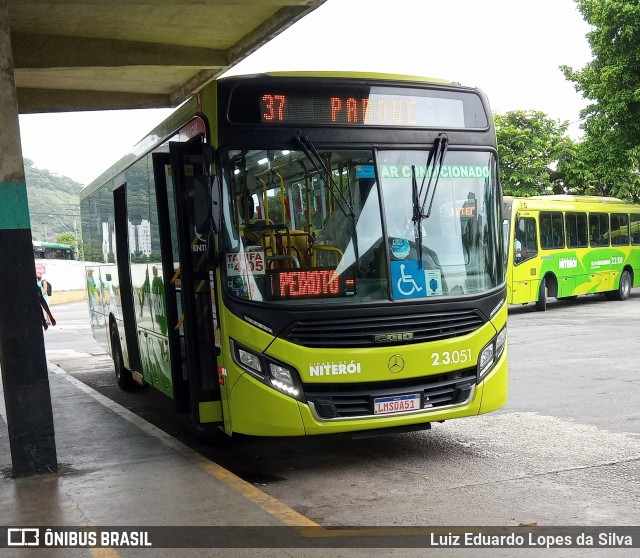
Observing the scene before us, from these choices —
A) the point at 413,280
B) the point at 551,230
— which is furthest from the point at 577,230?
the point at 413,280

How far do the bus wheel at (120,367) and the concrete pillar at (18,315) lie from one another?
5.36 metres

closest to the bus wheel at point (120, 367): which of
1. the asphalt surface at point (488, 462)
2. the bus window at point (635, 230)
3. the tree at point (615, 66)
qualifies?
the asphalt surface at point (488, 462)

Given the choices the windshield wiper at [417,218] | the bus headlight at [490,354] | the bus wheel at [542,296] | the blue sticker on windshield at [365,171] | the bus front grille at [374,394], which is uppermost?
the blue sticker on windshield at [365,171]

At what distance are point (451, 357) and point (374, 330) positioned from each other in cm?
72

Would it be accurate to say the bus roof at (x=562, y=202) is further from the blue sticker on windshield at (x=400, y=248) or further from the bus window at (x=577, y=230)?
the blue sticker on windshield at (x=400, y=248)

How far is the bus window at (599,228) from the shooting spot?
81.0 ft

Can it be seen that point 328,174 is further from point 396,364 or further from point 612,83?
point 612,83

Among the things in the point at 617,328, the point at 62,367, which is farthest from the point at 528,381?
Answer: the point at 62,367

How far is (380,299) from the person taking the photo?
21.9ft

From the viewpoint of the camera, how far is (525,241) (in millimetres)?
22125

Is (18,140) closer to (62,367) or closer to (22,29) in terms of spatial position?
(22,29)

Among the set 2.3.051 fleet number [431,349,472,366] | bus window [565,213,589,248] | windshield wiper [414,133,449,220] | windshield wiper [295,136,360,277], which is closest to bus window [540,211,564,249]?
bus window [565,213,589,248]

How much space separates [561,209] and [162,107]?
13109mm

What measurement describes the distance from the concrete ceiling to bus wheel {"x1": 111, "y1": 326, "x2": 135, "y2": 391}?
3.84 m
